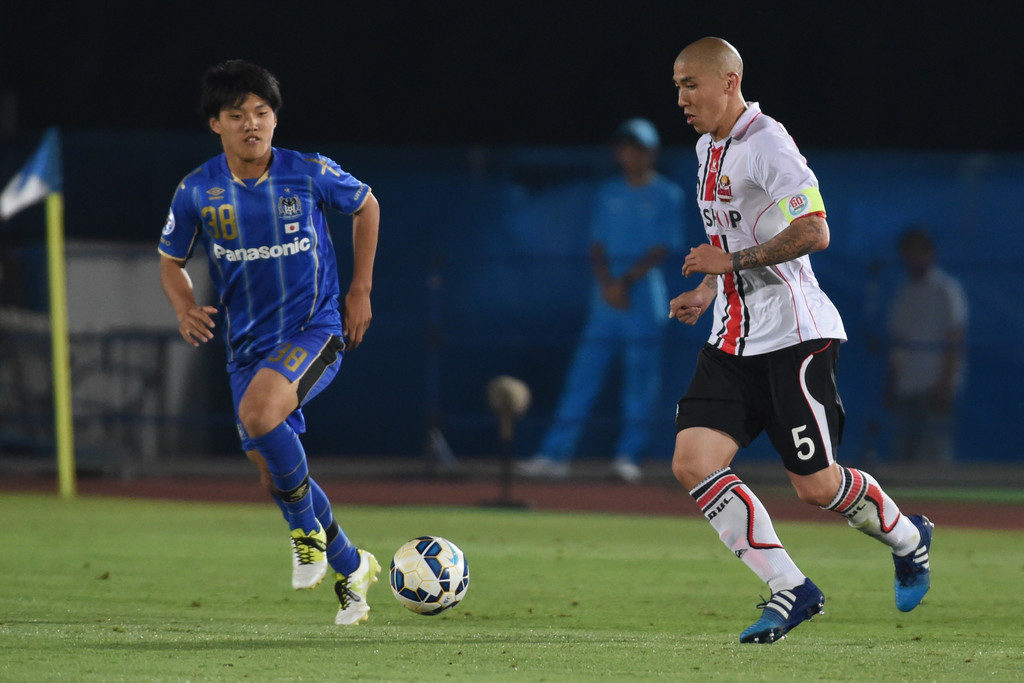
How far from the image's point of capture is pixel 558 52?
56.2ft

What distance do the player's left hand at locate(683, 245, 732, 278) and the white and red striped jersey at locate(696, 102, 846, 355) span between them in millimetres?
292

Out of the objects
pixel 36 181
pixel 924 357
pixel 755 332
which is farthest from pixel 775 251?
pixel 924 357

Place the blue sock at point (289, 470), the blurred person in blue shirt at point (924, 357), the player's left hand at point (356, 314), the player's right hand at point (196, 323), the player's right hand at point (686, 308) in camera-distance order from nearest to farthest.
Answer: the player's right hand at point (686, 308), the blue sock at point (289, 470), the player's right hand at point (196, 323), the player's left hand at point (356, 314), the blurred person in blue shirt at point (924, 357)

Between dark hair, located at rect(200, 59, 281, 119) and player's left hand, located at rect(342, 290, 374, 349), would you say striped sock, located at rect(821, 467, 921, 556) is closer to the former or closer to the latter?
player's left hand, located at rect(342, 290, 374, 349)

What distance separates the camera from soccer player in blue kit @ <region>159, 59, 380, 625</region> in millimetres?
6648

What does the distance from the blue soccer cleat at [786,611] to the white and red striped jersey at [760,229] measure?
3.09 ft

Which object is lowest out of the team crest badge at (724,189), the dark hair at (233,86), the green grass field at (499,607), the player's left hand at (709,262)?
the green grass field at (499,607)

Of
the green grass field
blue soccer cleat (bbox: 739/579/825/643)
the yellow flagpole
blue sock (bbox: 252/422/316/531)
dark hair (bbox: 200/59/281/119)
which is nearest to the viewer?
the green grass field

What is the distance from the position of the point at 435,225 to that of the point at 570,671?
10720 mm

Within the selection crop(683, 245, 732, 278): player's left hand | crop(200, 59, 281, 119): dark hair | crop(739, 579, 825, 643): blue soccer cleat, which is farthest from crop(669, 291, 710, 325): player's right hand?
crop(200, 59, 281, 119): dark hair

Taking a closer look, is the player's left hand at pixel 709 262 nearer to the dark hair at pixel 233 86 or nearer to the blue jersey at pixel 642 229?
the dark hair at pixel 233 86

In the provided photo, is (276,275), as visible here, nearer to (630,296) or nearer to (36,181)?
(36,181)

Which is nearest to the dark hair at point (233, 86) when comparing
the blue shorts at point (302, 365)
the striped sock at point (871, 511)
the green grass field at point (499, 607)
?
the blue shorts at point (302, 365)

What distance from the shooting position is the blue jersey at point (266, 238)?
677cm
